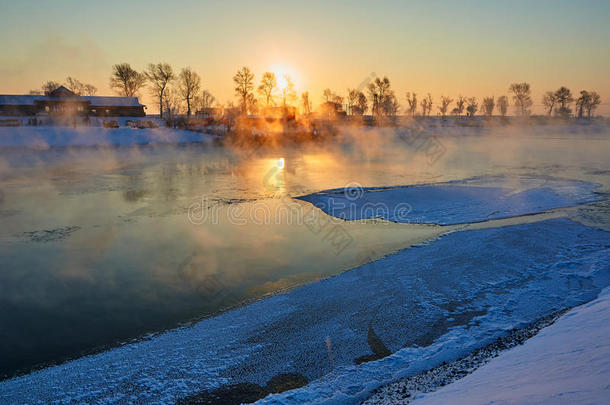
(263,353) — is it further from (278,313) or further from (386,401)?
(386,401)

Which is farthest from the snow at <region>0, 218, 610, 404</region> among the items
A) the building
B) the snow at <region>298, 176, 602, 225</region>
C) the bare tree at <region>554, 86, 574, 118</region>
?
the bare tree at <region>554, 86, 574, 118</region>

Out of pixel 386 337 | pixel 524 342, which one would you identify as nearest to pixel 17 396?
pixel 386 337

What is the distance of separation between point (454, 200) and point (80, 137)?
38.0 metres

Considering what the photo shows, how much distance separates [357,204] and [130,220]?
8.11m

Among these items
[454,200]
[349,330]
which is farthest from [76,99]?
[349,330]

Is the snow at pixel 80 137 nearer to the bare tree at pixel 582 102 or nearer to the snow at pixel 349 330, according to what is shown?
the snow at pixel 349 330

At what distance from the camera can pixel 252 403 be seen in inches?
170

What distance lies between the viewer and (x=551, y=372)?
354 cm

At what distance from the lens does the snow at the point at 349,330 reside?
15.3 ft

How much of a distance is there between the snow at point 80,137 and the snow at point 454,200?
102 ft

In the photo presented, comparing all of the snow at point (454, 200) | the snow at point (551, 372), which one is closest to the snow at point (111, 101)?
the snow at point (454, 200)

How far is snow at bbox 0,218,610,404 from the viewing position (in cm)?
467

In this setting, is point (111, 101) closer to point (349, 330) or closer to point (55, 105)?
point (55, 105)

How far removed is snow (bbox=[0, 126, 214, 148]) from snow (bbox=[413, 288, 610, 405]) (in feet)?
132
